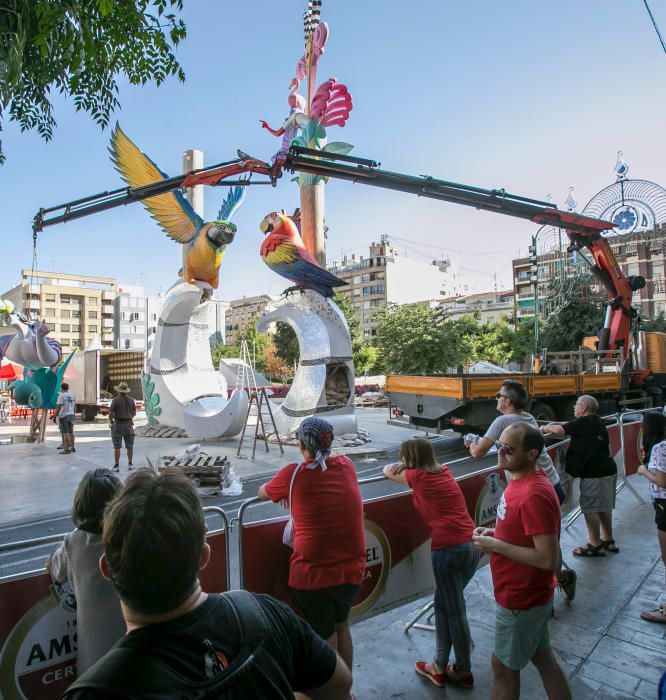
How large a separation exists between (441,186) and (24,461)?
461 inches

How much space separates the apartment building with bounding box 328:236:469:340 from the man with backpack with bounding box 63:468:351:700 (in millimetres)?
67222

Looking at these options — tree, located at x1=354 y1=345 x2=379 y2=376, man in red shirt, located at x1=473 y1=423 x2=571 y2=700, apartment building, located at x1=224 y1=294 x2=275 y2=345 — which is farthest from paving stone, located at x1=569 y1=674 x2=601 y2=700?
apartment building, located at x1=224 y1=294 x2=275 y2=345

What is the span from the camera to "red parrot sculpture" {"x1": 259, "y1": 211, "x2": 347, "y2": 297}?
1277cm

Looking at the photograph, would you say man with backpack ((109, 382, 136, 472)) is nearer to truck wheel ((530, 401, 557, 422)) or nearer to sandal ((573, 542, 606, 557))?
sandal ((573, 542, 606, 557))

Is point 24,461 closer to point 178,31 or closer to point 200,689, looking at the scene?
point 178,31

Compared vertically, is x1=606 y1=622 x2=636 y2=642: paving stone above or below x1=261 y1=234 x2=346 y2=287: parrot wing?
below

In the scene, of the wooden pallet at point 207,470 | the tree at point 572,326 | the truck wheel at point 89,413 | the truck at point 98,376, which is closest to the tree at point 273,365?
the tree at point 572,326

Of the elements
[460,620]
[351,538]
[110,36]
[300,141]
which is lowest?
[460,620]

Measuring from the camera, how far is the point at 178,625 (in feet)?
3.77

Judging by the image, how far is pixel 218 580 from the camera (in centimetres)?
284

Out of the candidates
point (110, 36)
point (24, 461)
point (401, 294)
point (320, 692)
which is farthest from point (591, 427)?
point (401, 294)

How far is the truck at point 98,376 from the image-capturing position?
1906 centimetres

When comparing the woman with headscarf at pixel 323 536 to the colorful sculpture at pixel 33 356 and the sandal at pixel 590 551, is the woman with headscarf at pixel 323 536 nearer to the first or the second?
the sandal at pixel 590 551

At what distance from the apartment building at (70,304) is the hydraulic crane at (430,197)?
61445mm
